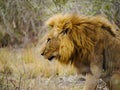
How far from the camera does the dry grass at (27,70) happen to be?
268 inches

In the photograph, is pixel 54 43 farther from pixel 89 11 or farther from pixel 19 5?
pixel 19 5

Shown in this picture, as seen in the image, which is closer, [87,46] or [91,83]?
[91,83]

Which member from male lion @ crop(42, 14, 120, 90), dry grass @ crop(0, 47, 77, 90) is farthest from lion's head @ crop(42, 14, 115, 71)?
dry grass @ crop(0, 47, 77, 90)

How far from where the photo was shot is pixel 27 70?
874cm

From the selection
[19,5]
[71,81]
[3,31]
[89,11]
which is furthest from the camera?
[3,31]

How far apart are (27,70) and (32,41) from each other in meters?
4.72

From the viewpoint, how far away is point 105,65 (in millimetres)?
6891

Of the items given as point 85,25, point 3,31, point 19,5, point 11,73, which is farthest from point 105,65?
point 3,31

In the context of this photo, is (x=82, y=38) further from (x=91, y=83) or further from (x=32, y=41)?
(x=32, y=41)

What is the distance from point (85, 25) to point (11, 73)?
7.76 ft

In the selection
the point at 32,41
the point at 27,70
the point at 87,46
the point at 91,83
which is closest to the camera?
the point at 91,83

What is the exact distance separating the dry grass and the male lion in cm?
42

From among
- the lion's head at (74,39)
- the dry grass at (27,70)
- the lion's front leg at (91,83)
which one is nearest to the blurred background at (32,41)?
the dry grass at (27,70)

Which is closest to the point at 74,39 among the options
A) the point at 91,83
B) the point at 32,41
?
the point at 91,83
